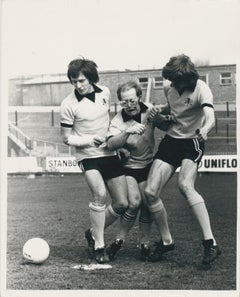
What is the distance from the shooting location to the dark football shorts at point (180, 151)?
392cm

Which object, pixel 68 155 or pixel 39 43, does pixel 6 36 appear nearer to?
pixel 39 43

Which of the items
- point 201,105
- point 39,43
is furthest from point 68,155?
point 201,105

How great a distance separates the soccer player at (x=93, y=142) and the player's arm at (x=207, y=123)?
0.72 meters

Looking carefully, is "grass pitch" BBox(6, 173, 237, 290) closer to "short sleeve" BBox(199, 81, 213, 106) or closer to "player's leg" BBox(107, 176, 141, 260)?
"player's leg" BBox(107, 176, 141, 260)

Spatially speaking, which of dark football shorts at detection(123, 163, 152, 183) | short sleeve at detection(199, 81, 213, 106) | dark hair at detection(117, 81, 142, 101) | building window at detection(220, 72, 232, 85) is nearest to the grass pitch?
dark football shorts at detection(123, 163, 152, 183)

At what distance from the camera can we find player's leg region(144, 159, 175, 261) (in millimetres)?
3919

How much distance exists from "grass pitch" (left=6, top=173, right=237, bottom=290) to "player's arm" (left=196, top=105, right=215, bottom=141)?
0.92 metres

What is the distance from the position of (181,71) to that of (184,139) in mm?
503

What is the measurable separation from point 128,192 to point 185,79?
948mm

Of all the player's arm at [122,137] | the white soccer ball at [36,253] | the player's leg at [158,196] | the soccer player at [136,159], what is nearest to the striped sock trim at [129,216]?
the soccer player at [136,159]

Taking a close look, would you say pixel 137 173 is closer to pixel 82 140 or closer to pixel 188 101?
pixel 82 140

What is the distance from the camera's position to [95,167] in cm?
399
